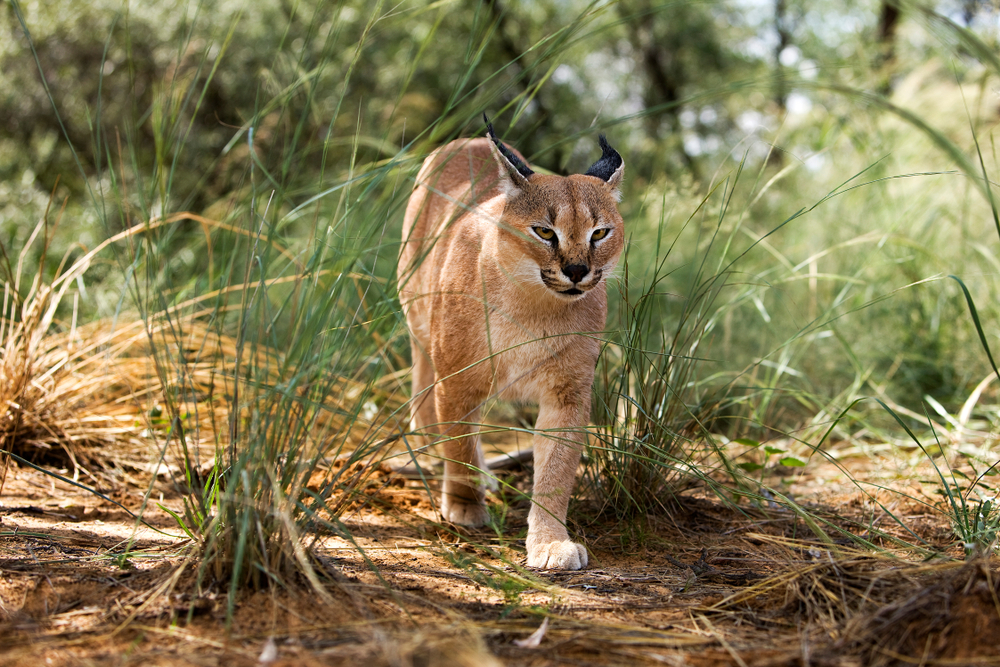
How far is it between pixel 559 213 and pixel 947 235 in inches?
179

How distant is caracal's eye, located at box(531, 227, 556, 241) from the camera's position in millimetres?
2920

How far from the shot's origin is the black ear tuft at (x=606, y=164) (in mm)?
3256

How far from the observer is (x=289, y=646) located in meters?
1.77

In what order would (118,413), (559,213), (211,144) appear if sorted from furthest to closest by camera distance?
(211,144)
(118,413)
(559,213)

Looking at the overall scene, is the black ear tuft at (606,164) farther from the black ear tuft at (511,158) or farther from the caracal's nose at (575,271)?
the caracal's nose at (575,271)

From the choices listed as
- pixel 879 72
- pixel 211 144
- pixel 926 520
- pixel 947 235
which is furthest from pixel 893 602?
pixel 211 144

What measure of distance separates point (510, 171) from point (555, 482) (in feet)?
4.04

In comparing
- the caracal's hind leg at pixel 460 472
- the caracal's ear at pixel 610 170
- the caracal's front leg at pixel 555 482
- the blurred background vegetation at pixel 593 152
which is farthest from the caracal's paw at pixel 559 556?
the caracal's ear at pixel 610 170

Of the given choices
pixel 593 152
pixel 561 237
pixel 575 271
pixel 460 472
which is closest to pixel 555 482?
pixel 460 472

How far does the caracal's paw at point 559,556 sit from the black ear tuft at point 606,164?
5.02 ft

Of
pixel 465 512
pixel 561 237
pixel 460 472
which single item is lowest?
pixel 465 512

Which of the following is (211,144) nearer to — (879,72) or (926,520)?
(879,72)

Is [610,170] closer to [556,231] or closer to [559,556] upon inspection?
[556,231]

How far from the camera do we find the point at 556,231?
2.90 metres
